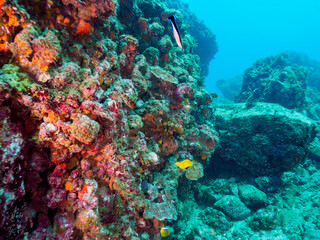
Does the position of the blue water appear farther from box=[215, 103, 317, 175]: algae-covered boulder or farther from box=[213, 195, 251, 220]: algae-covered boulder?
box=[213, 195, 251, 220]: algae-covered boulder

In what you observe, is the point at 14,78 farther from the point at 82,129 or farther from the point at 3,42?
the point at 82,129

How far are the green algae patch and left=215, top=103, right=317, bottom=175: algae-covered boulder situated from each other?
23.9 ft

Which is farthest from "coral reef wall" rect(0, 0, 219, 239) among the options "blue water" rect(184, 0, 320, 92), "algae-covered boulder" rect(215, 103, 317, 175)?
"blue water" rect(184, 0, 320, 92)

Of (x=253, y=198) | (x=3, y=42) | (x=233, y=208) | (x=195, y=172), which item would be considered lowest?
(x=3, y=42)

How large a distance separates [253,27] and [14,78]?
138164 mm

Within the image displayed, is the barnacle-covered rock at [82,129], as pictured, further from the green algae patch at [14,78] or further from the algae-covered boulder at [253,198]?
the algae-covered boulder at [253,198]

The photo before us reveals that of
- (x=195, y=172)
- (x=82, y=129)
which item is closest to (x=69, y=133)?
(x=82, y=129)

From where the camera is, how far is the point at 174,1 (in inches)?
744

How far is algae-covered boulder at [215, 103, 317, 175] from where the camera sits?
19.8ft

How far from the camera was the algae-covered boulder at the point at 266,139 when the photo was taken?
605 cm

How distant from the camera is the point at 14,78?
1812mm

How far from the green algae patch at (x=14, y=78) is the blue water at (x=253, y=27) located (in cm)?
8978

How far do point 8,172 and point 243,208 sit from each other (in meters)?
6.79

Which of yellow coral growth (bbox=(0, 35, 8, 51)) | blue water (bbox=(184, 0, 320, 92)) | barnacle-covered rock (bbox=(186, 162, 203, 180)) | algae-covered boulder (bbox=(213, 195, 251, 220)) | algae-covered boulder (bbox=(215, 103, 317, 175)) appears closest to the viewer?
yellow coral growth (bbox=(0, 35, 8, 51))
